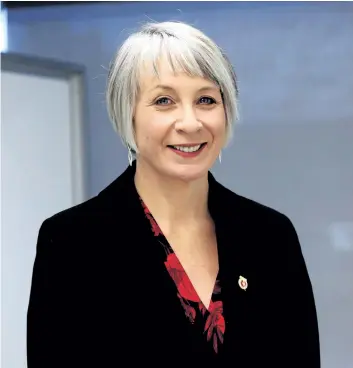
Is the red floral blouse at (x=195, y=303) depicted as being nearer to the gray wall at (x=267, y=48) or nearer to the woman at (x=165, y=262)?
the woman at (x=165, y=262)

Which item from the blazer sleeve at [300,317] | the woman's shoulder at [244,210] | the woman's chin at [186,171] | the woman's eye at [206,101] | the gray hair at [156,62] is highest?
the gray hair at [156,62]

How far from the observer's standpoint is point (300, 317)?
117cm

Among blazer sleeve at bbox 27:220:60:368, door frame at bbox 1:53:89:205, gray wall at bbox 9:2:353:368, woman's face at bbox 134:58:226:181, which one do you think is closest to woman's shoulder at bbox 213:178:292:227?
woman's face at bbox 134:58:226:181

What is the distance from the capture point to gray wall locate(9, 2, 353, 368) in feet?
8.06

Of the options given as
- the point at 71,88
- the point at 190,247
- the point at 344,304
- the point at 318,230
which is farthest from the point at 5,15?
the point at 190,247

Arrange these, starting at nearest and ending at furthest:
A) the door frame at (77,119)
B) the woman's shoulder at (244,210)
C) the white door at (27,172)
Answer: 1. the woman's shoulder at (244,210)
2. the white door at (27,172)
3. the door frame at (77,119)

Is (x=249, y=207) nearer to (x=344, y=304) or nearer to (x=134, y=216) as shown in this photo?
(x=134, y=216)

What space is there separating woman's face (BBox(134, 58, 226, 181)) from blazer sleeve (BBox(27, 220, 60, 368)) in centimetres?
21

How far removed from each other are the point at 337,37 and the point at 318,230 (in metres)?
0.64

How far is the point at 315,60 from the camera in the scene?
2.46 meters

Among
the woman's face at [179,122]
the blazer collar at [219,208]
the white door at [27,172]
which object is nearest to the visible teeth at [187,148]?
the woman's face at [179,122]

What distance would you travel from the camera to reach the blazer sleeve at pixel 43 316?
1069 millimetres

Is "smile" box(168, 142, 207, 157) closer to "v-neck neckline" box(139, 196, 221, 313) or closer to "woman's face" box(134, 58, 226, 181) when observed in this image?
"woman's face" box(134, 58, 226, 181)

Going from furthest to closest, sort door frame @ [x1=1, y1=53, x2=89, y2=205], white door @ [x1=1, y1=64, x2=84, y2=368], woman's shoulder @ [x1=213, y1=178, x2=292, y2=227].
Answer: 1. door frame @ [x1=1, y1=53, x2=89, y2=205]
2. white door @ [x1=1, y1=64, x2=84, y2=368]
3. woman's shoulder @ [x1=213, y1=178, x2=292, y2=227]
